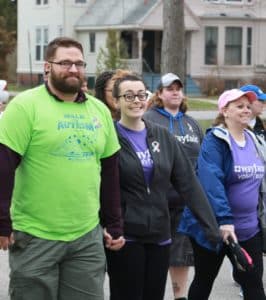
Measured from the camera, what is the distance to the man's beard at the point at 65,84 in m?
5.51

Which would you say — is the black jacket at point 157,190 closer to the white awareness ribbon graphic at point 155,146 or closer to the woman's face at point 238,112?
the white awareness ribbon graphic at point 155,146

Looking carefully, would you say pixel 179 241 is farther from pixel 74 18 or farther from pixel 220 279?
pixel 74 18

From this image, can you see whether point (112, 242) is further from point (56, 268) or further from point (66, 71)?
point (66, 71)

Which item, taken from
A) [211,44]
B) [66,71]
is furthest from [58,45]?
[211,44]

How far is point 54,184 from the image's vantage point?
5.42m

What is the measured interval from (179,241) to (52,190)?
2.94 metres

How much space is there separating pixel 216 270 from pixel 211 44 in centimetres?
4343

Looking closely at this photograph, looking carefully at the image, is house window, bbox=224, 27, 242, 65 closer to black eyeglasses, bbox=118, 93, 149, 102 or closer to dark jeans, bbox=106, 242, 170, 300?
black eyeglasses, bbox=118, 93, 149, 102

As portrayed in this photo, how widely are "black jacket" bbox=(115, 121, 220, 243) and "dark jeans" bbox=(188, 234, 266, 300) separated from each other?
472 millimetres

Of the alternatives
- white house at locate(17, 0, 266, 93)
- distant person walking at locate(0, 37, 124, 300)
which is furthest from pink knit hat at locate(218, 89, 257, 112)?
white house at locate(17, 0, 266, 93)

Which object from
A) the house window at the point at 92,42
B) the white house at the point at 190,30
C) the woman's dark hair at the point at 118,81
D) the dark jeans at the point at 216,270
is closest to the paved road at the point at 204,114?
the white house at the point at 190,30

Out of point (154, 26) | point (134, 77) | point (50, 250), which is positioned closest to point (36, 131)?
point (50, 250)

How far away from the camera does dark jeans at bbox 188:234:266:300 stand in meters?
6.68

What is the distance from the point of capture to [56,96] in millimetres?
5547
